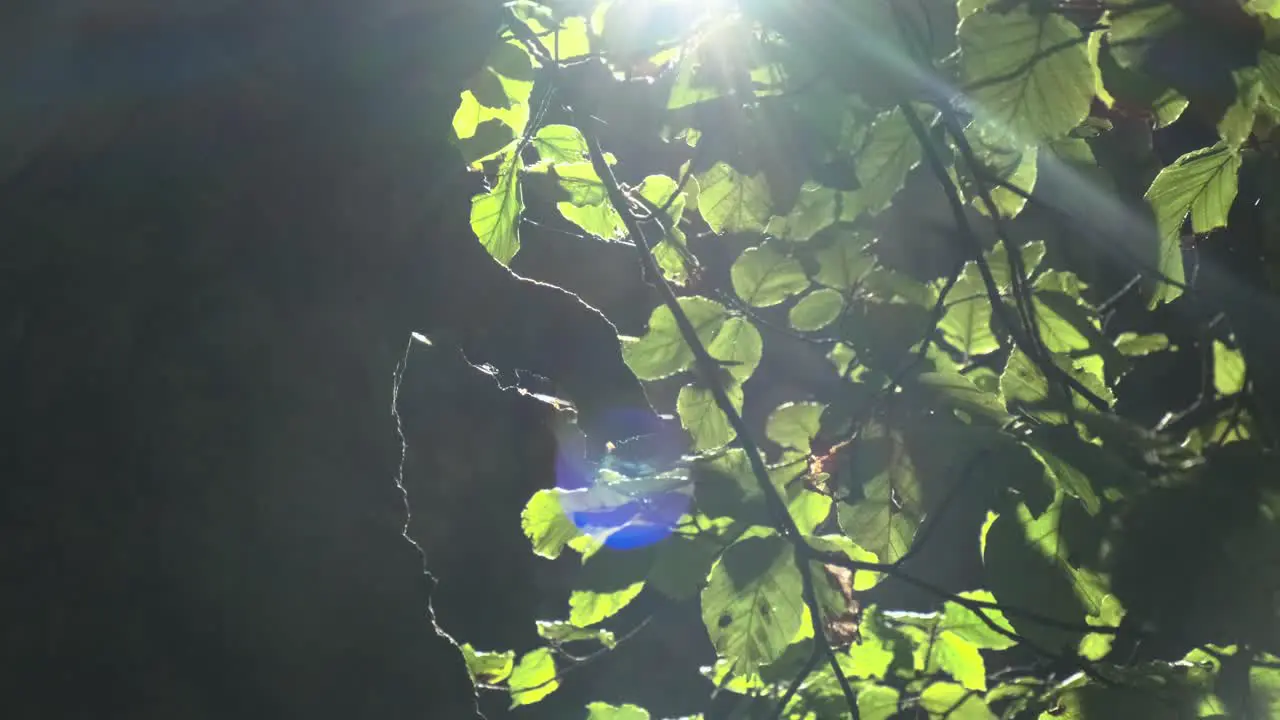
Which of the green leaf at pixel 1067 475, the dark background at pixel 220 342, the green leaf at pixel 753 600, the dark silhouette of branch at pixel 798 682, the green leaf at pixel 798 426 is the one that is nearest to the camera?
the dark background at pixel 220 342

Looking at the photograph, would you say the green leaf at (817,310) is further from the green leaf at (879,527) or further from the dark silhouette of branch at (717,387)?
the green leaf at (879,527)

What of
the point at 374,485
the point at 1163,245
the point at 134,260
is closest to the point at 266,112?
the point at 134,260

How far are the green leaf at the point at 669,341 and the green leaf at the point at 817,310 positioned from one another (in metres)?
0.11

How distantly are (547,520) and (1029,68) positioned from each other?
736 mm

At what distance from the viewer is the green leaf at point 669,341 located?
1.18 metres

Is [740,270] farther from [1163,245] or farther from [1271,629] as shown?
[1271,629]

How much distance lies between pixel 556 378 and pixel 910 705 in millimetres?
666

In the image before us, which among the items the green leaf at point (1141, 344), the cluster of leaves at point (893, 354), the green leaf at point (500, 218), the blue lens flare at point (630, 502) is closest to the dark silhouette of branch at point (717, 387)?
the cluster of leaves at point (893, 354)

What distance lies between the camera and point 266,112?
0.68 m

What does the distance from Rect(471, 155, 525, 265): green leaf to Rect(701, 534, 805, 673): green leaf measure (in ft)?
1.72

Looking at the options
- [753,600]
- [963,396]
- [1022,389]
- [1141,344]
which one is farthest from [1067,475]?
[1141,344]

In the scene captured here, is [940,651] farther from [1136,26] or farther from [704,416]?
[1136,26]

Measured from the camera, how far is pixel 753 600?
0.92 meters

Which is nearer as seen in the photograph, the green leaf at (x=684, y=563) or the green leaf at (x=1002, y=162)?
the green leaf at (x=684, y=563)
